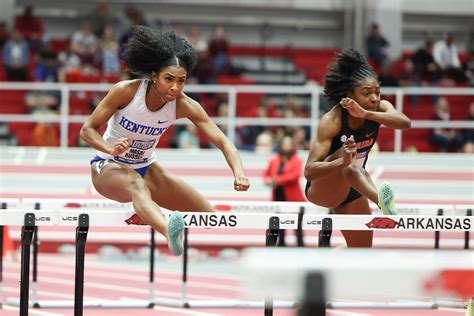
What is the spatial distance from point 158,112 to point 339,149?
53.0 inches

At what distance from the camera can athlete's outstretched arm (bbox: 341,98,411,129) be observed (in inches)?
281

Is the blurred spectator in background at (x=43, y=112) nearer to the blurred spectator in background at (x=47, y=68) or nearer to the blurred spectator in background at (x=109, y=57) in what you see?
the blurred spectator in background at (x=47, y=68)

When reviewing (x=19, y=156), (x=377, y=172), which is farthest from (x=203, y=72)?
(x=377, y=172)

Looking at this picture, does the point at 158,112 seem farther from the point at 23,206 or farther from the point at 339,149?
→ the point at 23,206

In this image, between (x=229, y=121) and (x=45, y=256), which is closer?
(x=45, y=256)

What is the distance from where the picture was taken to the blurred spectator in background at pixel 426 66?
20.0 metres

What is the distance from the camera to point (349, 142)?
275 inches

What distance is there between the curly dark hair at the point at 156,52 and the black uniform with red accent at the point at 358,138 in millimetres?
1173

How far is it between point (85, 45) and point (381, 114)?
43.4 feet

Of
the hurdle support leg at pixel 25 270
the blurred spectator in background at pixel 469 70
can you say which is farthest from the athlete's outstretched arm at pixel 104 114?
the blurred spectator in background at pixel 469 70

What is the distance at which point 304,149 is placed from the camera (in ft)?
51.5

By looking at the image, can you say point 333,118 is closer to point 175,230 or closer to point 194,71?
point 175,230

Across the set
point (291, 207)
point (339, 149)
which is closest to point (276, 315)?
point (291, 207)

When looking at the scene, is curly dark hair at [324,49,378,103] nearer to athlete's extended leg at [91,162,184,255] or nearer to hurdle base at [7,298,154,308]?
athlete's extended leg at [91,162,184,255]
